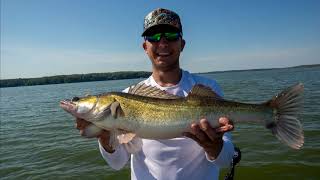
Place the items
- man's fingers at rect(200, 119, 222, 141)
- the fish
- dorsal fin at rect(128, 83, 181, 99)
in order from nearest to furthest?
man's fingers at rect(200, 119, 222, 141), the fish, dorsal fin at rect(128, 83, 181, 99)

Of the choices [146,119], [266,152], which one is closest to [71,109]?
[146,119]

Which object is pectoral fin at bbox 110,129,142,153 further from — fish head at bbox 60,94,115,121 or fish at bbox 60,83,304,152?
fish head at bbox 60,94,115,121

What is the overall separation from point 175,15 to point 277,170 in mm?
8103

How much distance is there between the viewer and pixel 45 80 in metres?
157

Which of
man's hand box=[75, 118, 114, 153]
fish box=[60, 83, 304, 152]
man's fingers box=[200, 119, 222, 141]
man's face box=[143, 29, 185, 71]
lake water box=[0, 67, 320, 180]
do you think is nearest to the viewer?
man's fingers box=[200, 119, 222, 141]

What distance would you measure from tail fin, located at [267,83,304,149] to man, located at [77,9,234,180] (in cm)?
60

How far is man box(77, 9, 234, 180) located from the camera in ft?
13.6

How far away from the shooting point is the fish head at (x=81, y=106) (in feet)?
14.8

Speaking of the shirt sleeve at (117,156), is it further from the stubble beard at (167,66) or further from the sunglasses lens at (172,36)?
the sunglasses lens at (172,36)

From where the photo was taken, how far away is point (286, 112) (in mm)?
4219

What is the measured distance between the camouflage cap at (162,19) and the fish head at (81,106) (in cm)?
112

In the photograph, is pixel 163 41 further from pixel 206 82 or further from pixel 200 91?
pixel 200 91

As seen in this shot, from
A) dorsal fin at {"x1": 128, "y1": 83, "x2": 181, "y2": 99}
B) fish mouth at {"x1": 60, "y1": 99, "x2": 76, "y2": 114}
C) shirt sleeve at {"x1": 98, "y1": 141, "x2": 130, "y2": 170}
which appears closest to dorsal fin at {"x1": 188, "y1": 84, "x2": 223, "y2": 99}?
dorsal fin at {"x1": 128, "y1": 83, "x2": 181, "y2": 99}

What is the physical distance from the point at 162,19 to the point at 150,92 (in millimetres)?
980
